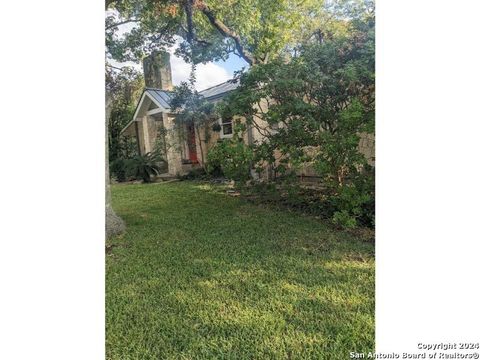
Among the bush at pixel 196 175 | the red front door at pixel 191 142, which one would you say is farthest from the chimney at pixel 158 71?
the bush at pixel 196 175

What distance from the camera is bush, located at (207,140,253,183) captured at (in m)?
2.04

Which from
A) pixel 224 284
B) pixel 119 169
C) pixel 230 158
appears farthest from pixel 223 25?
pixel 224 284

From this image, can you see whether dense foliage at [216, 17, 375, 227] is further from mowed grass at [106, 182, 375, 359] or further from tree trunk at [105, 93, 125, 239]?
tree trunk at [105, 93, 125, 239]

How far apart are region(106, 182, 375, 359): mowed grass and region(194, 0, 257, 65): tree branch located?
3.03 feet

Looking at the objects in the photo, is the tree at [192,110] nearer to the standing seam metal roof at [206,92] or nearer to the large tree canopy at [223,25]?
the standing seam metal roof at [206,92]

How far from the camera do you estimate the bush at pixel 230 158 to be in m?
2.04

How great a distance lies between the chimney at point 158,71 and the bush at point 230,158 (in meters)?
0.56

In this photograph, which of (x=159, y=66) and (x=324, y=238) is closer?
(x=159, y=66)
